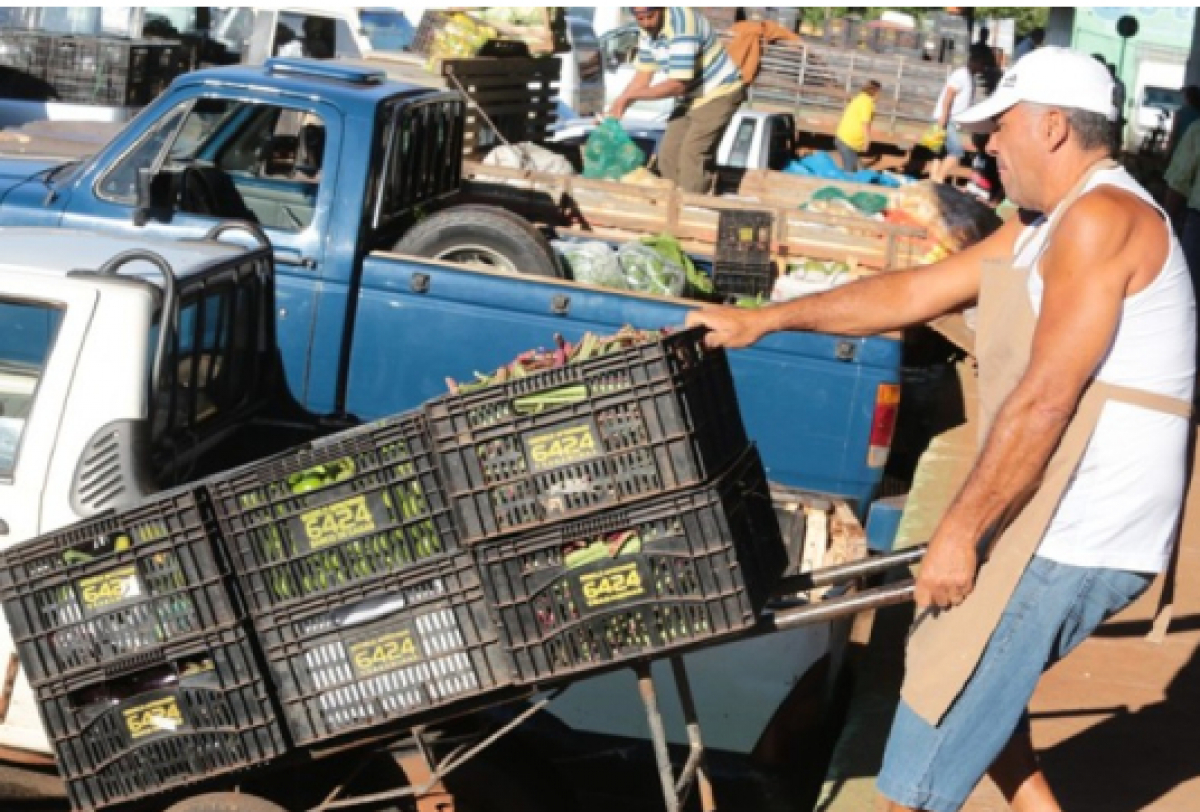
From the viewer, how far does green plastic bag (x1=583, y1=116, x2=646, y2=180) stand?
11.5 metres

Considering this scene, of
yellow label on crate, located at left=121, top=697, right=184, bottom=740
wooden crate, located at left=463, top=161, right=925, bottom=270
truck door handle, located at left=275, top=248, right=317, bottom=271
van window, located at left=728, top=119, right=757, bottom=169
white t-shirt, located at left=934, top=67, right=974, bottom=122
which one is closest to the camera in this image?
yellow label on crate, located at left=121, top=697, right=184, bottom=740

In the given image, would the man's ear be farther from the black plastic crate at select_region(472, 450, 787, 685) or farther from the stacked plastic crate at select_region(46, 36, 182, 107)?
the stacked plastic crate at select_region(46, 36, 182, 107)

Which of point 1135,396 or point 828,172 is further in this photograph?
point 828,172

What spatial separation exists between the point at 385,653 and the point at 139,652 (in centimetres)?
63

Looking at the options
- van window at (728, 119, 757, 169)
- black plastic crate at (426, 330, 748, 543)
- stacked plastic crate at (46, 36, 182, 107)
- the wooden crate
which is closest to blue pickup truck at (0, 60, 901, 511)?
the wooden crate

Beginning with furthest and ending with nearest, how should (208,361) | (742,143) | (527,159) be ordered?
(742,143) → (527,159) → (208,361)

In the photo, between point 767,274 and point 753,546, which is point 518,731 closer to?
point 753,546

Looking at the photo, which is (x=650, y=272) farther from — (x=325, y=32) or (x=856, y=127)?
(x=325, y=32)

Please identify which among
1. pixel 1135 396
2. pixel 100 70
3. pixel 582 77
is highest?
pixel 1135 396

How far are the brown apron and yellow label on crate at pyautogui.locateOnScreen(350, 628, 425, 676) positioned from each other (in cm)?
118

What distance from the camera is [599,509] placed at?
13.5 feet


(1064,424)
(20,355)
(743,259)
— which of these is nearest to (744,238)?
(743,259)

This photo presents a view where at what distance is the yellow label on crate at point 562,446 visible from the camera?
409 centimetres

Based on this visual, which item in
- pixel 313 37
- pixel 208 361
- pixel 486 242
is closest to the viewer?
pixel 208 361
